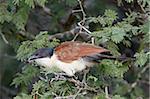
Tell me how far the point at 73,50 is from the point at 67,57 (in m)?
0.07

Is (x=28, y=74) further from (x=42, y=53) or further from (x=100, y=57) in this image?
(x=100, y=57)

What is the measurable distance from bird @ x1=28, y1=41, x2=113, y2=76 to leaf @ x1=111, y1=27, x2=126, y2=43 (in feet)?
0.74

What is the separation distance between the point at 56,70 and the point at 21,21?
802 mm

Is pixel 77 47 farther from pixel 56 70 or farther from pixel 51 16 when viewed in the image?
pixel 51 16

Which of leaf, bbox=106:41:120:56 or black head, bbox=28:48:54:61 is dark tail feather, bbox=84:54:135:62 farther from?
black head, bbox=28:48:54:61

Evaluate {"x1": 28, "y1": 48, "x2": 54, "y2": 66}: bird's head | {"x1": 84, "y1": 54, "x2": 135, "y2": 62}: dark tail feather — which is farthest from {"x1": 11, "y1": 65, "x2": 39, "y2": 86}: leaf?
{"x1": 84, "y1": 54, "x2": 135, "y2": 62}: dark tail feather

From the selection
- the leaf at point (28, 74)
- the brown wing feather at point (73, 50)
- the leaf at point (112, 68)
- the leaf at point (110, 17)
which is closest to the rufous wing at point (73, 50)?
the brown wing feather at point (73, 50)

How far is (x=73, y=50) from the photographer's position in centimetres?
359

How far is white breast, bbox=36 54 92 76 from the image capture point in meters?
3.61

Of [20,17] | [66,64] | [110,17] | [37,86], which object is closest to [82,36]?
[20,17]

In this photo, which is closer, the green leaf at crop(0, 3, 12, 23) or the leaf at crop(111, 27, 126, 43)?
the leaf at crop(111, 27, 126, 43)

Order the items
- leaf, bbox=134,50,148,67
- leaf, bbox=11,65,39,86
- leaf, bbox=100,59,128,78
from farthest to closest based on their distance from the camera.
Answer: leaf, bbox=11,65,39,86 → leaf, bbox=100,59,128,78 → leaf, bbox=134,50,148,67

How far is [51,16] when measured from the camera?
205 inches

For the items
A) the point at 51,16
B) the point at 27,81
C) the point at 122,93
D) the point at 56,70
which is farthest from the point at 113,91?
the point at 56,70
